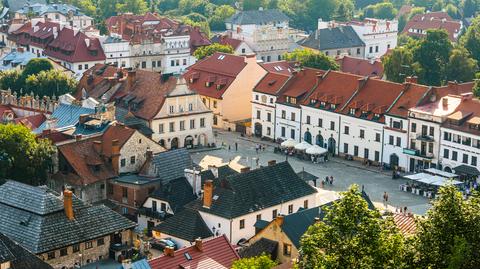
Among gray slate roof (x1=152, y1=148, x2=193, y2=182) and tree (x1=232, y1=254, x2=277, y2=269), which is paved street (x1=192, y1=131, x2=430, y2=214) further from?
tree (x1=232, y1=254, x2=277, y2=269)

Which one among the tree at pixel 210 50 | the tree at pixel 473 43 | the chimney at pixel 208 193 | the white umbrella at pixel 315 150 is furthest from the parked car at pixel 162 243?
the tree at pixel 473 43

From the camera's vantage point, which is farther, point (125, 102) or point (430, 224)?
point (125, 102)

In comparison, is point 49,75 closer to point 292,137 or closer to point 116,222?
point 292,137

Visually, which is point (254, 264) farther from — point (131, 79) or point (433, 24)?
point (433, 24)

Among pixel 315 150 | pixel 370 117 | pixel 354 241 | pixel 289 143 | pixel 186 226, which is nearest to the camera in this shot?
pixel 354 241

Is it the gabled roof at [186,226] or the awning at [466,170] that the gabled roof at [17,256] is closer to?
the gabled roof at [186,226]

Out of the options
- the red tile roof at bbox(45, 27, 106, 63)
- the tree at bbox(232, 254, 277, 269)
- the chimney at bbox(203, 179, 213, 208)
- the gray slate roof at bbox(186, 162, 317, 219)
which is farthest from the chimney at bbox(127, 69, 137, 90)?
the tree at bbox(232, 254, 277, 269)

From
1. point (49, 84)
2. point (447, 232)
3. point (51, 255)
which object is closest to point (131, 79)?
point (49, 84)

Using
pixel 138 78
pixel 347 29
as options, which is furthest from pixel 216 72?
pixel 347 29
